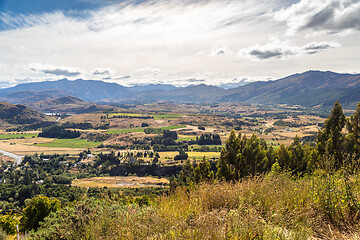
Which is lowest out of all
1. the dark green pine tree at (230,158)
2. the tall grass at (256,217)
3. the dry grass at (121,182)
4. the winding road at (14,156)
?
the dry grass at (121,182)

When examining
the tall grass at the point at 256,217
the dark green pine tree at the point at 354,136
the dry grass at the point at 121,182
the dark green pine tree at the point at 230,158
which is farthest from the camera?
the dry grass at the point at 121,182

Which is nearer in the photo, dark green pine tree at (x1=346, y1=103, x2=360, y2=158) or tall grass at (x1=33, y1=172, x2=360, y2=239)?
tall grass at (x1=33, y1=172, x2=360, y2=239)

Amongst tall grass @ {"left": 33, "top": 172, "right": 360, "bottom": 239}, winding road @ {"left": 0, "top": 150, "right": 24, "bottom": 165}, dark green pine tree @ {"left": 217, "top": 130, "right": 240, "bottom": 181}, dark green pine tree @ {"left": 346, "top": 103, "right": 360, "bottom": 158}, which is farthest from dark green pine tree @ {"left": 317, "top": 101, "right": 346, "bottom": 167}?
winding road @ {"left": 0, "top": 150, "right": 24, "bottom": 165}

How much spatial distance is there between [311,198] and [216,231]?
3299 millimetres

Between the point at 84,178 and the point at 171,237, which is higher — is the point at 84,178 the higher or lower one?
the lower one

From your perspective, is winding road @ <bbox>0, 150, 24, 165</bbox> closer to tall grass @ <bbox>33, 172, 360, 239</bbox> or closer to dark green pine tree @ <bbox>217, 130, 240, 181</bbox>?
dark green pine tree @ <bbox>217, 130, 240, 181</bbox>

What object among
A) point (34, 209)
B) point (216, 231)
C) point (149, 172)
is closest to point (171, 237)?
point (216, 231)

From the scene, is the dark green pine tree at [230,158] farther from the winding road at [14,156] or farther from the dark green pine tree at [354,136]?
the winding road at [14,156]

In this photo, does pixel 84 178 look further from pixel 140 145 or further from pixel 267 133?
pixel 267 133

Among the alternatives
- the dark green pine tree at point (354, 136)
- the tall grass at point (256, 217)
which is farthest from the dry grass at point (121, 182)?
the tall grass at point (256, 217)

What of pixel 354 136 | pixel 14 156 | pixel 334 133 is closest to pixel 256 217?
pixel 334 133

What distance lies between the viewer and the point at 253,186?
6359mm

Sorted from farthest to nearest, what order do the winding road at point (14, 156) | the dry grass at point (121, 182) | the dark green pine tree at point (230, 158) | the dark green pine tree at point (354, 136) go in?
the winding road at point (14, 156), the dry grass at point (121, 182), the dark green pine tree at point (230, 158), the dark green pine tree at point (354, 136)

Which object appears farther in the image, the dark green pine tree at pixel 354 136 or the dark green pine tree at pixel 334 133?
the dark green pine tree at pixel 334 133
